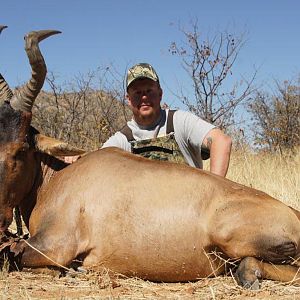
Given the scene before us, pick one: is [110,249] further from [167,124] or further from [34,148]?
[167,124]

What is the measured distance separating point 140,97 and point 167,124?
0.46 m

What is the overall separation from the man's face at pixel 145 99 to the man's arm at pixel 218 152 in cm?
80

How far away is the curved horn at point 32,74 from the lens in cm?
522

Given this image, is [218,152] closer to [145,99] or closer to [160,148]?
[160,148]

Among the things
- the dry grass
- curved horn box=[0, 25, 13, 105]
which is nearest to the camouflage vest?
curved horn box=[0, 25, 13, 105]

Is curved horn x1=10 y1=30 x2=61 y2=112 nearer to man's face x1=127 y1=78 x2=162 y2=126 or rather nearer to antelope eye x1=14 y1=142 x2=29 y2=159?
antelope eye x1=14 y1=142 x2=29 y2=159

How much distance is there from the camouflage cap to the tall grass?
2.95 metres

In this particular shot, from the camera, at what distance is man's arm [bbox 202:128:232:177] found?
236 inches

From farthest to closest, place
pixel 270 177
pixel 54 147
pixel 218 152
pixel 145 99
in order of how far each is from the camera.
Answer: pixel 270 177 < pixel 145 99 < pixel 218 152 < pixel 54 147

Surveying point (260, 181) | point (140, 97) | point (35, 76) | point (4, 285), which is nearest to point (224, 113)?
point (260, 181)

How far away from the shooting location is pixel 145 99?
21.6 ft

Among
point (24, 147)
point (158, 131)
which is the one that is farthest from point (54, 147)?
point (158, 131)

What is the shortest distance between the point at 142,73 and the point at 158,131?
73 centimetres

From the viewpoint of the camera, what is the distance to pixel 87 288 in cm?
441
